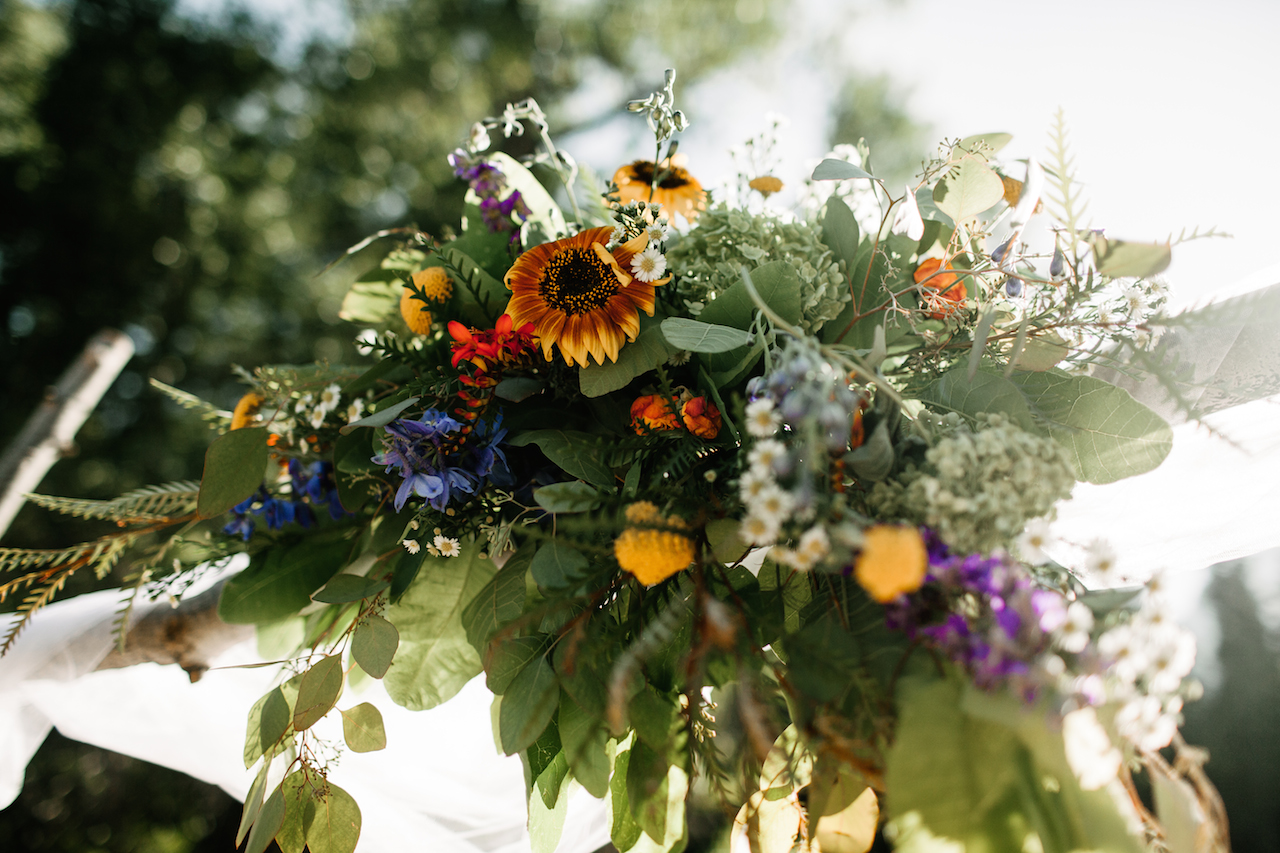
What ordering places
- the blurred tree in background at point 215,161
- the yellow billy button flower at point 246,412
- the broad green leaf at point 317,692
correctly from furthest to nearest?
1. the blurred tree in background at point 215,161
2. the yellow billy button flower at point 246,412
3. the broad green leaf at point 317,692

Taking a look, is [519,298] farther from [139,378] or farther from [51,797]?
[139,378]

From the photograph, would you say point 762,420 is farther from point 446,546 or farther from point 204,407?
point 204,407

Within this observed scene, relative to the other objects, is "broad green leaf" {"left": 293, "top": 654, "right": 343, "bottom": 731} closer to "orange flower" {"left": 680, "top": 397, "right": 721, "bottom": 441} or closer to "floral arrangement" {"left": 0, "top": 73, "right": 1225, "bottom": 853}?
"floral arrangement" {"left": 0, "top": 73, "right": 1225, "bottom": 853}

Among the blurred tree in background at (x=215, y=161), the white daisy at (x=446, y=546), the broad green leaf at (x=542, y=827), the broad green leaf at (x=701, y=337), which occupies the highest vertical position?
the blurred tree in background at (x=215, y=161)

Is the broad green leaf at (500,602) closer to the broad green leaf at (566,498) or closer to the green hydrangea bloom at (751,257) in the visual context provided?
the broad green leaf at (566,498)

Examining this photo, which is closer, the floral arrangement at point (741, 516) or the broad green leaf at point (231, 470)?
the floral arrangement at point (741, 516)

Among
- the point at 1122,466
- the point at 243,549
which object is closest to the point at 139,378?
the point at 243,549

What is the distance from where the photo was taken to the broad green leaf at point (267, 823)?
0.45m

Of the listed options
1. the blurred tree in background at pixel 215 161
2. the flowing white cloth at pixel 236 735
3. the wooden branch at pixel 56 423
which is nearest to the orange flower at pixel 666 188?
the flowing white cloth at pixel 236 735

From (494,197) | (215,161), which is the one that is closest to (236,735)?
(494,197)

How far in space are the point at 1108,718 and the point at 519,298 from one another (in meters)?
0.46

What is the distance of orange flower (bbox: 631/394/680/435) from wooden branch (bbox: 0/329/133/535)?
1229mm

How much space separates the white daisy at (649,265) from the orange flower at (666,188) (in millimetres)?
226

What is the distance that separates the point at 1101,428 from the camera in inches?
16.8
